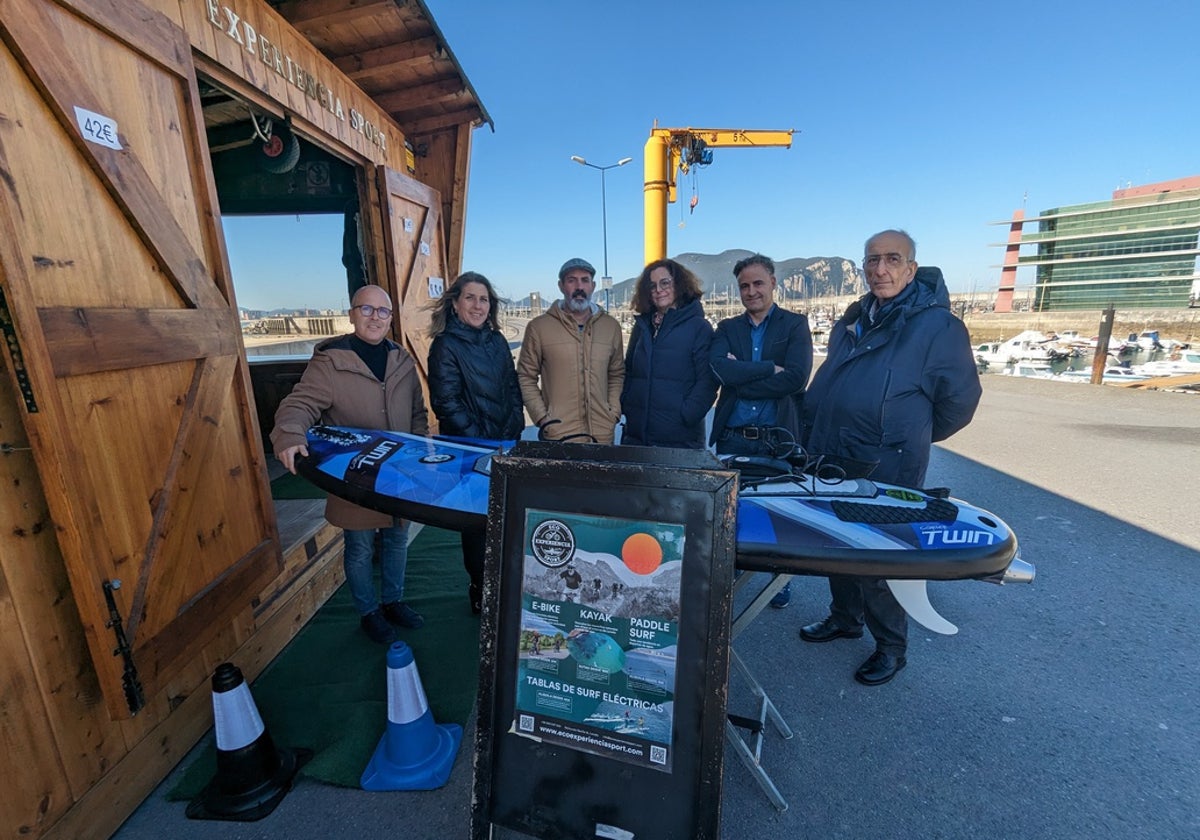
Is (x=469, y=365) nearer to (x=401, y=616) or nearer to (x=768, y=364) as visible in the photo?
(x=401, y=616)

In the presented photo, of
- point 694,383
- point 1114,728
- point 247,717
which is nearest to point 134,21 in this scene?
point 247,717

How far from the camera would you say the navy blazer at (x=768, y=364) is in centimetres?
287

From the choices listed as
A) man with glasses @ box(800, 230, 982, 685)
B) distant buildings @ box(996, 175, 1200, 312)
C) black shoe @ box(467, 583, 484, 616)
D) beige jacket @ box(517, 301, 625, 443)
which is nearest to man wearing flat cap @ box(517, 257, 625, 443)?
beige jacket @ box(517, 301, 625, 443)

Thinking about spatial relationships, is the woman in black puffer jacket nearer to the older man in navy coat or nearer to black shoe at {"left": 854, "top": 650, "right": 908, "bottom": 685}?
the older man in navy coat

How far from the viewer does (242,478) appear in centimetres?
253

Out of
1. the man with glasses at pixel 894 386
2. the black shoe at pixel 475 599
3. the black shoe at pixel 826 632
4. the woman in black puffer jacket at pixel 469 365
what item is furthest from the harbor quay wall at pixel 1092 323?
the black shoe at pixel 475 599

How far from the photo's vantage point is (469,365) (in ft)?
9.33

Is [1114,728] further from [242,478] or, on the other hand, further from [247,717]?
[242,478]

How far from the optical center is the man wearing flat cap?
3033 mm

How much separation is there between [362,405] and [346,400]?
3.1 inches

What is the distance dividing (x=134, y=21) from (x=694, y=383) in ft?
9.88

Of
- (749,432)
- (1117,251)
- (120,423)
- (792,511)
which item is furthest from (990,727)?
(1117,251)

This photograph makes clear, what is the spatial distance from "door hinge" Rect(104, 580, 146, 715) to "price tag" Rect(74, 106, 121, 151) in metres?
1.56

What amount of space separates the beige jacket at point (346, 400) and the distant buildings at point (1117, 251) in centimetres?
7493
